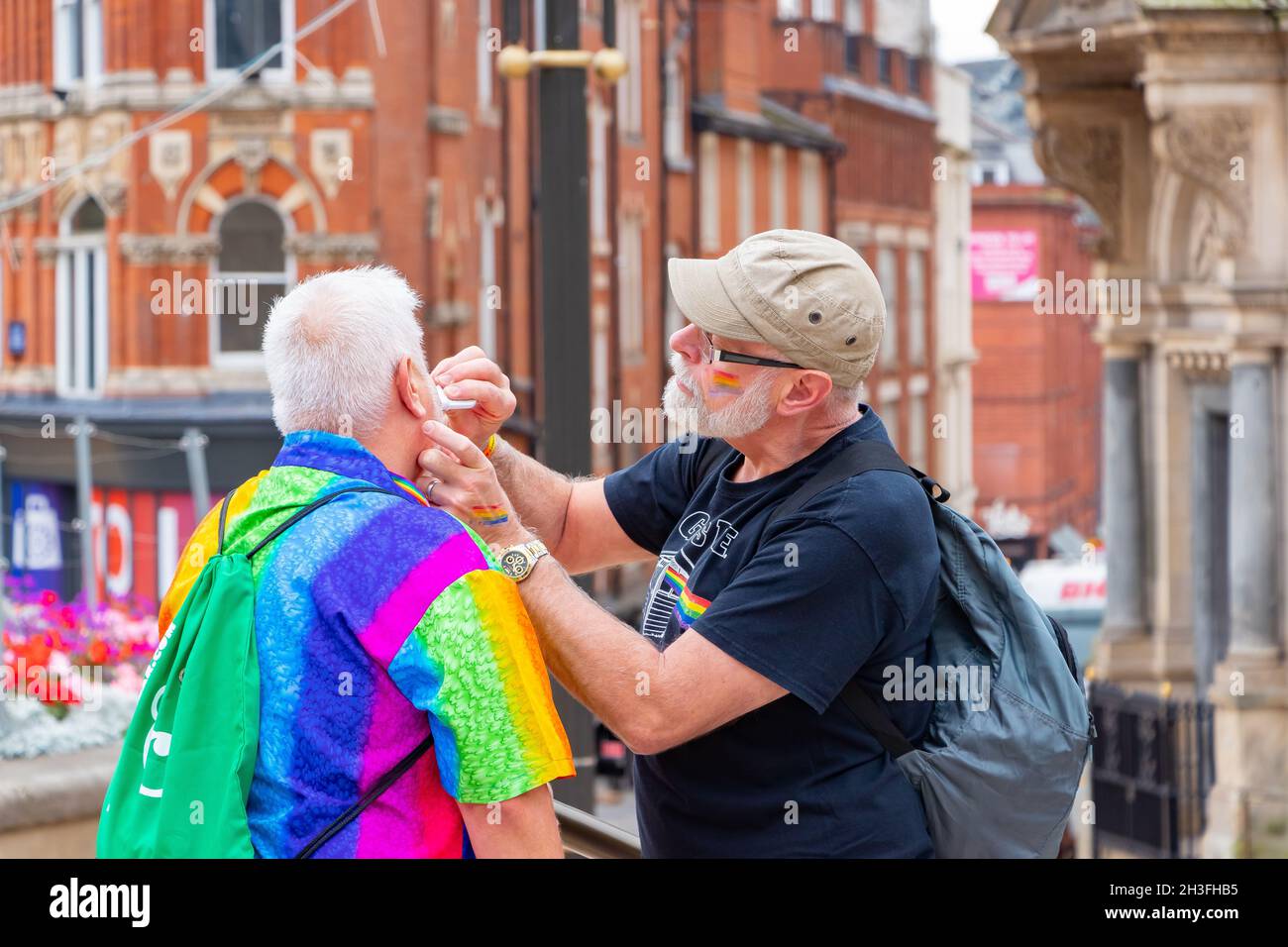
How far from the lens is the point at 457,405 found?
9.95 feet

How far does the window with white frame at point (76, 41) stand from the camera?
847 inches

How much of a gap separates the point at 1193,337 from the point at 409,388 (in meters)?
11.5

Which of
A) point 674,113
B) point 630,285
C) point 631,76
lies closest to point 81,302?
point 630,285

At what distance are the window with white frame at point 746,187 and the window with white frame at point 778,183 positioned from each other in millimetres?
653

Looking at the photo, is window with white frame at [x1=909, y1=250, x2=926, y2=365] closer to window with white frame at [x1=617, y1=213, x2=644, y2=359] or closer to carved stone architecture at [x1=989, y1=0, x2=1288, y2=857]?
window with white frame at [x1=617, y1=213, x2=644, y2=359]

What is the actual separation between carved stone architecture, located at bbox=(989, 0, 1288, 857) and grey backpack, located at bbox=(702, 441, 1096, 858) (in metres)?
9.27

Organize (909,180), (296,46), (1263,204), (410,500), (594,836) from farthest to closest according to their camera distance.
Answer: (909,180) < (296,46) < (1263,204) < (594,836) < (410,500)

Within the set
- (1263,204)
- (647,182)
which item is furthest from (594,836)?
(647,182)

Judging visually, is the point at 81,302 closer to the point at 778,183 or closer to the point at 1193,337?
the point at 1193,337

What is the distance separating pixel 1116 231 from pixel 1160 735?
3668 millimetres

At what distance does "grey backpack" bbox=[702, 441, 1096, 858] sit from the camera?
2846 millimetres

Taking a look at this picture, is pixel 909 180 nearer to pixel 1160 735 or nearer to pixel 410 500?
pixel 1160 735

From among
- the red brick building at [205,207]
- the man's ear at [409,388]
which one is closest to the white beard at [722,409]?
the man's ear at [409,388]

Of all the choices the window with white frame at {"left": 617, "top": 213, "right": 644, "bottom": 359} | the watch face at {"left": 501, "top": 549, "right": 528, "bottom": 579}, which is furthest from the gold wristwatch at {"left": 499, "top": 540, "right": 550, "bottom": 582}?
the window with white frame at {"left": 617, "top": 213, "right": 644, "bottom": 359}
